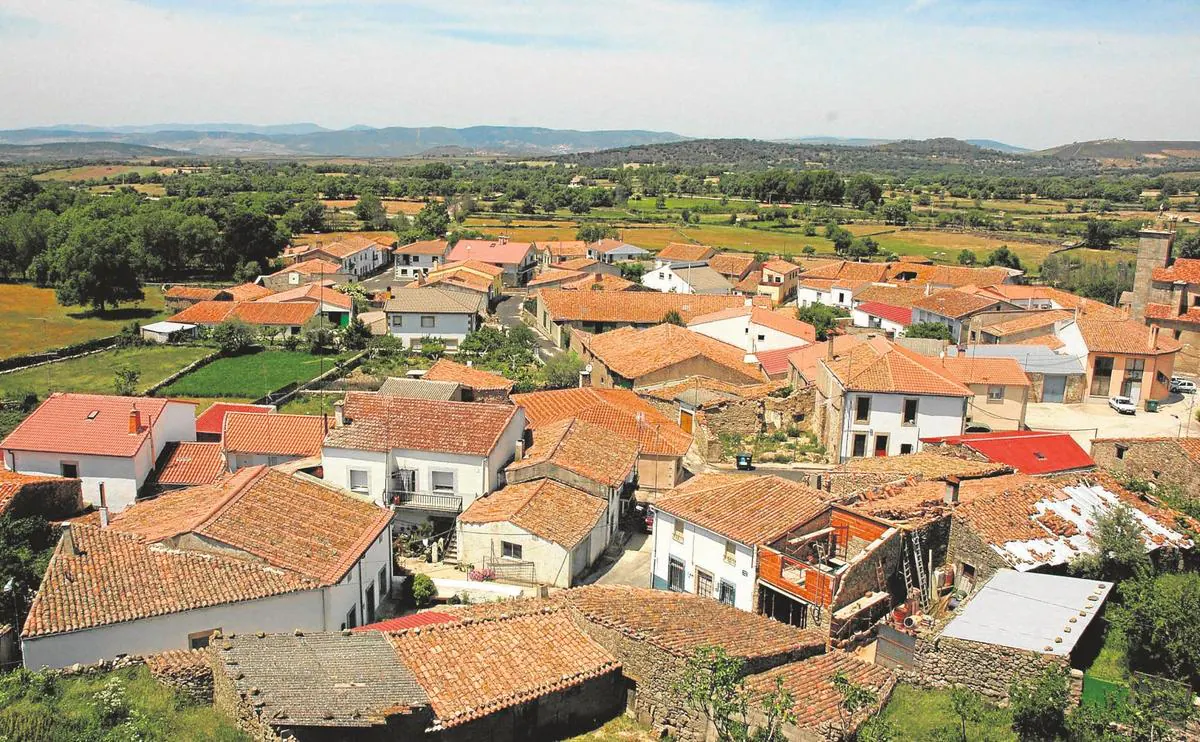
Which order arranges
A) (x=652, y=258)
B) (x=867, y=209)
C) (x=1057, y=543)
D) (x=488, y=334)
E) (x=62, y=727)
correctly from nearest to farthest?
(x=62, y=727), (x=1057, y=543), (x=488, y=334), (x=652, y=258), (x=867, y=209)

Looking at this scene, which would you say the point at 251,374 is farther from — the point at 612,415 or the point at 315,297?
the point at 612,415

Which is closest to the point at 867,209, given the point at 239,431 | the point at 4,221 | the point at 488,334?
the point at 488,334

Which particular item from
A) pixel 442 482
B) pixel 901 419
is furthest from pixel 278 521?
pixel 901 419

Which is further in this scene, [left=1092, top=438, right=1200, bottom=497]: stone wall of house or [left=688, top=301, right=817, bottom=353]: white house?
[left=688, top=301, right=817, bottom=353]: white house

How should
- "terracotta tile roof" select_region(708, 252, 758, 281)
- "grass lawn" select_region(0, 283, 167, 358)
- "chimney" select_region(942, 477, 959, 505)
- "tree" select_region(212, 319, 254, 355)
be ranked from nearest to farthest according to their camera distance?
"chimney" select_region(942, 477, 959, 505) → "tree" select_region(212, 319, 254, 355) → "grass lawn" select_region(0, 283, 167, 358) → "terracotta tile roof" select_region(708, 252, 758, 281)

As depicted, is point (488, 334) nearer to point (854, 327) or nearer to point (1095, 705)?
point (854, 327)

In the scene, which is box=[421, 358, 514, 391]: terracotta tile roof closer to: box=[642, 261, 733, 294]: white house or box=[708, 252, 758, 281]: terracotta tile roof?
box=[642, 261, 733, 294]: white house

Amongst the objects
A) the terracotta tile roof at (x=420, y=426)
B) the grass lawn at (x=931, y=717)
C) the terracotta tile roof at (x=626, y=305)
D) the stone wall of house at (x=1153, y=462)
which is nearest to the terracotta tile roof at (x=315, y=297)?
the terracotta tile roof at (x=626, y=305)

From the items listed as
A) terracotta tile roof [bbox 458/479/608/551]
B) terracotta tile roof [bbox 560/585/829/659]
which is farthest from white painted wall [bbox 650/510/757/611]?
terracotta tile roof [bbox 458/479/608/551]
